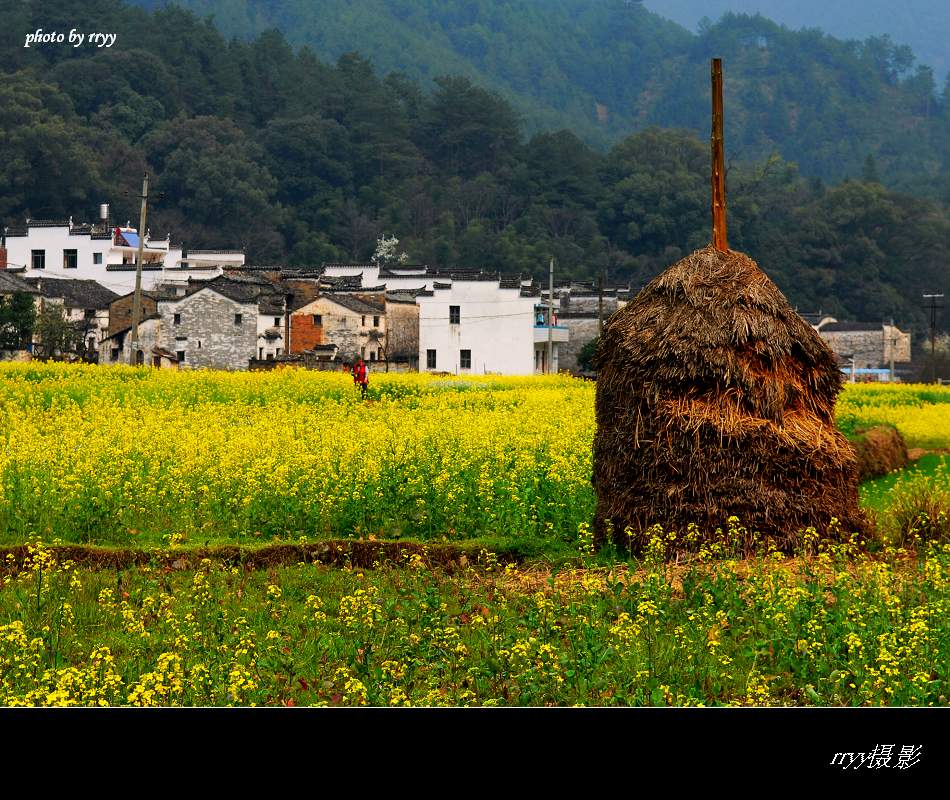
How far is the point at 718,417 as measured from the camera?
11.3 meters

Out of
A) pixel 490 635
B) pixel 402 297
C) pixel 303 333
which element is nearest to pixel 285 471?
pixel 490 635

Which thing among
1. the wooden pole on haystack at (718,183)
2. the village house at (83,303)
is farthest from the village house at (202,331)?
the wooden pole on haystack at (718,183)

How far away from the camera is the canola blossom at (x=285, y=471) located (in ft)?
42.9

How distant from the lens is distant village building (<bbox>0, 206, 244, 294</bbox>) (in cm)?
7388

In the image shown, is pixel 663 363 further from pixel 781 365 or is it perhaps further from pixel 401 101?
pixel 401 101

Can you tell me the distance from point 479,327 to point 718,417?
173 feet

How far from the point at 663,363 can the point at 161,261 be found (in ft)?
231

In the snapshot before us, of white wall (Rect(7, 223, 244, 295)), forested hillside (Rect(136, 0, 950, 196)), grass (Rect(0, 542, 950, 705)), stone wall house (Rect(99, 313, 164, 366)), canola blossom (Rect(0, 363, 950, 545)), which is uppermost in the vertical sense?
forested hillside (Rect(136, 0, 950, 196))

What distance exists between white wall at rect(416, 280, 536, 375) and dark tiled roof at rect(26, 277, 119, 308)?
47.9ft

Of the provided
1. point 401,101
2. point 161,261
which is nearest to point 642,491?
point 161,261

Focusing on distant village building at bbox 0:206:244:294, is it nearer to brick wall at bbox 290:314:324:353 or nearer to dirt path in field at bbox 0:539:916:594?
brick wall at bbox 290:314:324:353

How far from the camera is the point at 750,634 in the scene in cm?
869

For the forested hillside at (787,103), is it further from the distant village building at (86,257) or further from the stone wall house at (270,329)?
the stone wall house at (270,329)

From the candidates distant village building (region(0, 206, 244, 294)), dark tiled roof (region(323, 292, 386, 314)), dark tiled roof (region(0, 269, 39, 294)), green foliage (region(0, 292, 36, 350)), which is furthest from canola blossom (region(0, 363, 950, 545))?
distant village building (region(0, 206, 244, 294))
